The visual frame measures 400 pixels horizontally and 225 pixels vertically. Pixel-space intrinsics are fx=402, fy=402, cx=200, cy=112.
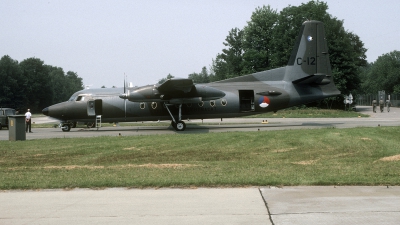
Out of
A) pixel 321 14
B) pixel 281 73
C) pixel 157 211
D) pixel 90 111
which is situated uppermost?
pixel 321 14

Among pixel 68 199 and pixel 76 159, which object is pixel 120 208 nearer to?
pixel 68 199

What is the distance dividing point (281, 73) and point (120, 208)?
75.5 feet

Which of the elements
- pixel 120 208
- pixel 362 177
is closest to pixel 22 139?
pixel 120 208

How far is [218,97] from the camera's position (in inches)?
1037

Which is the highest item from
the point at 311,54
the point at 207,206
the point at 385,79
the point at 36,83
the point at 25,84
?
the point at 385,79

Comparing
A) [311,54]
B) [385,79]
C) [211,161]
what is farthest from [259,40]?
[211,161]

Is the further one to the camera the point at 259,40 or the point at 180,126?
the point at 259,40

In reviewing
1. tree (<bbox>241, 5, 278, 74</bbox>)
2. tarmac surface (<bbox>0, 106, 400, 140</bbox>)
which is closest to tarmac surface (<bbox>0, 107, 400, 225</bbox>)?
tarmac surface (<bbox>0, 106, 400, 140</bbox>)

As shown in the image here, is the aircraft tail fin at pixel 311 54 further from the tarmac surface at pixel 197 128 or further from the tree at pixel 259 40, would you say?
the tree at pixel 259 40

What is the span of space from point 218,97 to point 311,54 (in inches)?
293

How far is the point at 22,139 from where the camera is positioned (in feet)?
71.2

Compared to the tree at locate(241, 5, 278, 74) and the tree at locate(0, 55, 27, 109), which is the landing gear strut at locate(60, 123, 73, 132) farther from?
the tree at locate(0, 55, 27, 109)

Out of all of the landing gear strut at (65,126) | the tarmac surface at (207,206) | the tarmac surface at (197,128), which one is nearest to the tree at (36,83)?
the tarmac surface at (197,128)

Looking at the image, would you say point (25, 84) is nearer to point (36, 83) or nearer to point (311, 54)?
point (36, 83)
